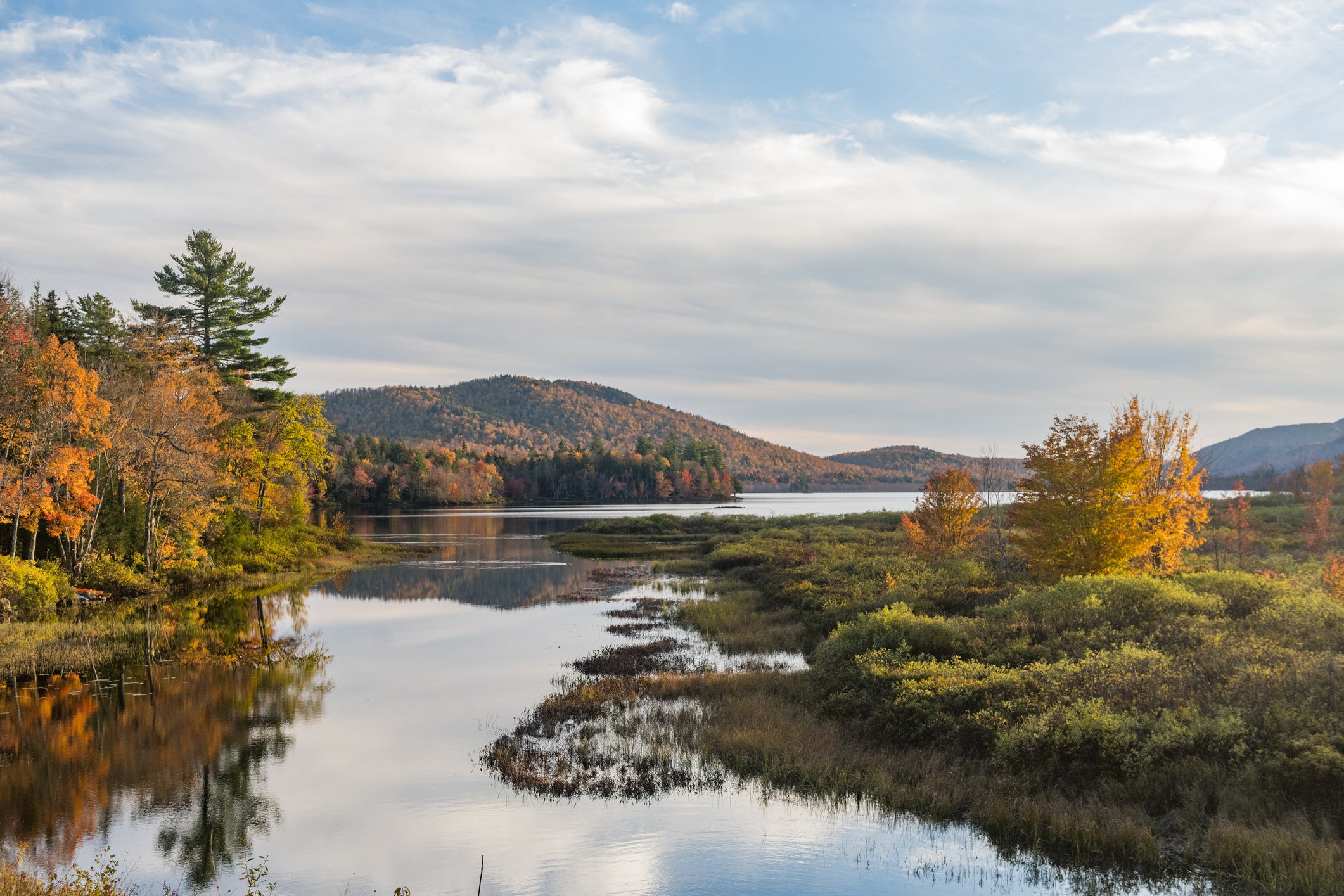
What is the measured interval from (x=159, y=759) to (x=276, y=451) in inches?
1764

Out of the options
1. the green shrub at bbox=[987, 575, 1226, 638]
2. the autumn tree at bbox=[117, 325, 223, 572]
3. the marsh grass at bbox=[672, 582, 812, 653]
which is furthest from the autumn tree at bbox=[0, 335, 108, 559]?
the green shrub at bbox=[987, 575, 1226, 638]

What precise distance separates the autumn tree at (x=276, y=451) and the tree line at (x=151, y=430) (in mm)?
123

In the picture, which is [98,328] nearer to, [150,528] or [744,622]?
[150,528]

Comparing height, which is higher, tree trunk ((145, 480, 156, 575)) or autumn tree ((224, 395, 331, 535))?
autumn tree ((224, 395, 331, 535))

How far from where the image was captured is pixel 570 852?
11898 millimetres

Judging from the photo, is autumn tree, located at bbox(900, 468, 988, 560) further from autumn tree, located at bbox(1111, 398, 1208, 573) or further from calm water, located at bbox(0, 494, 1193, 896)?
calm water, located at bbox(0, 494, 1193, 896)

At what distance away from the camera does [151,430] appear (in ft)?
132

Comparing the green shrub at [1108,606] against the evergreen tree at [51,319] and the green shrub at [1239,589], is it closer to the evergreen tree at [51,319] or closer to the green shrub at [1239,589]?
the green shrub at [1239,589]

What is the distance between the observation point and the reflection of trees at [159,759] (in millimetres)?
12523

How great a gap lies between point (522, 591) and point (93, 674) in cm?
2342

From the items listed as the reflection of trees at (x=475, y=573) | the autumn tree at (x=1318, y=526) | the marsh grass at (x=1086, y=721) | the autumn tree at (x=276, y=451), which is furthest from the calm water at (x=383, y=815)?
the autumn tree at (x=1318, y=526)

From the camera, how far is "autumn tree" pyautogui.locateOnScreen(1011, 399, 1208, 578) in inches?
1035

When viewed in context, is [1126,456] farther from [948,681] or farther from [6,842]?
[6,842]

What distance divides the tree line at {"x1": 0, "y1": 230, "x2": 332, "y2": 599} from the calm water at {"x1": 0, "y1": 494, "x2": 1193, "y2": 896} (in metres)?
18.1
